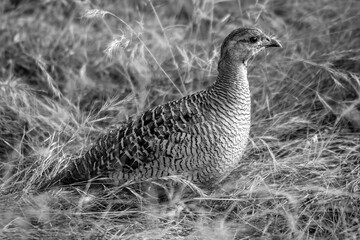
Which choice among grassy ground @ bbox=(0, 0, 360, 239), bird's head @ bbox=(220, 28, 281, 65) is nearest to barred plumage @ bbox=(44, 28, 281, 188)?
bird's head @ bbox=(220, 28, 281, 65)

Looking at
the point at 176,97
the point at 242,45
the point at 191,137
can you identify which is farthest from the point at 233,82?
the point at 176,97

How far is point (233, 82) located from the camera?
14.1 feet

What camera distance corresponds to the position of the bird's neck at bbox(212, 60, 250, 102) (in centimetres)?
427

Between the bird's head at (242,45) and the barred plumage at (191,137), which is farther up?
the bird's head at (242,45)

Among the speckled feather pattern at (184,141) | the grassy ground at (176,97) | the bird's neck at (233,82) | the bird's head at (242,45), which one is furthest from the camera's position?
the bird's head at (242,45)

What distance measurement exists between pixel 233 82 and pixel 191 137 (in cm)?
51

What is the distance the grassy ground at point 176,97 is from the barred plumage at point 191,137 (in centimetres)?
18

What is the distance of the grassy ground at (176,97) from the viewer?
389cm

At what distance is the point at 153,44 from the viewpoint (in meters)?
6.56

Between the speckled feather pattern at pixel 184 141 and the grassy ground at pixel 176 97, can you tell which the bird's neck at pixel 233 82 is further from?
the grassy ground at pixel 176 97

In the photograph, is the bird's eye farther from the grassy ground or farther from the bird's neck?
the grassy ground

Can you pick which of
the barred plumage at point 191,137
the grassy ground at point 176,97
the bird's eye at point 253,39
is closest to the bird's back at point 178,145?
the barred plumage at point 191,137

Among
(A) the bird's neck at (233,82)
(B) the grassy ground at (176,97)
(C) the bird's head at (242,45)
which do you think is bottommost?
(B) the grassy ground at (176,97)

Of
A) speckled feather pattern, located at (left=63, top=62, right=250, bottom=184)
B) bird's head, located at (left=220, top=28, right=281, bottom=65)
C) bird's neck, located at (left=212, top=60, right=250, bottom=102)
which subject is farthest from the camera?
bird's head, located at (left=220, top=28, right=281, bottom=65)
